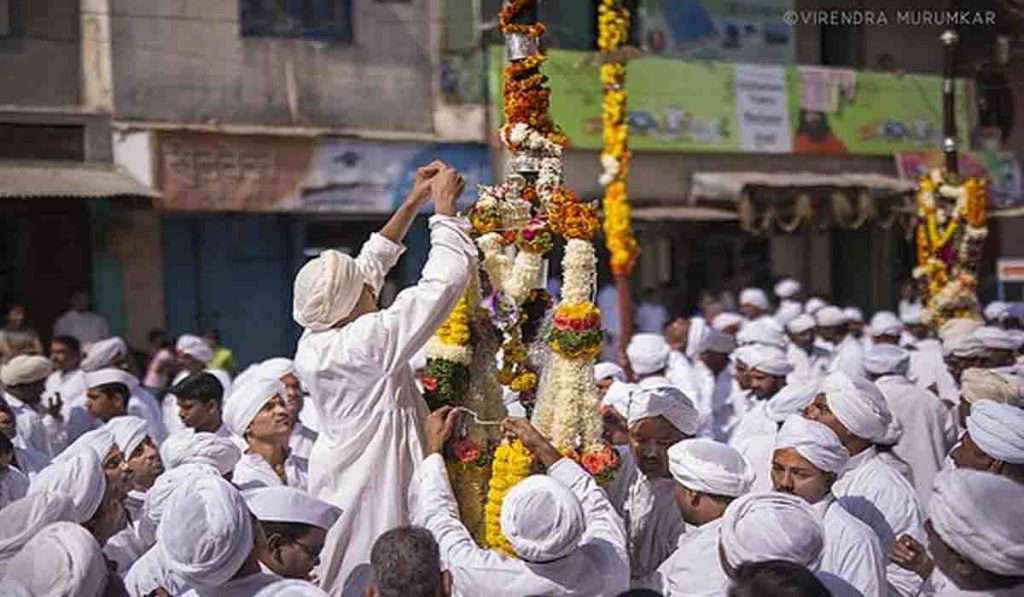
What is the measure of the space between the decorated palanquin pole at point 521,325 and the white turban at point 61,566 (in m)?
1.63

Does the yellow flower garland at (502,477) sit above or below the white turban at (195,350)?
above

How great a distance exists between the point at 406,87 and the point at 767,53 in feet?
17.9

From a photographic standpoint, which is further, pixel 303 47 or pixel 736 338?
pixel 303 47

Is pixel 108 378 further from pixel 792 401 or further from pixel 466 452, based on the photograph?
pixel 792 401

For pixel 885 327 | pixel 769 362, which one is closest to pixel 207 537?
pixel 769 362

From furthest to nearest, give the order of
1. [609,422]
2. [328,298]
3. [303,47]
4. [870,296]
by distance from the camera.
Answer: [870,296]
[303,47]
[609,422]
[328,298]

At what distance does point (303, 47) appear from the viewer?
49.7 feet

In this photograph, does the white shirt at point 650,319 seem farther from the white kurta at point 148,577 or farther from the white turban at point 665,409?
the white kurta at point 148,577

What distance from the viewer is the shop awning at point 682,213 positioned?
16.8 meters

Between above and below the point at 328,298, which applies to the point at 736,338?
below

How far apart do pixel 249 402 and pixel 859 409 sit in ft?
8.30

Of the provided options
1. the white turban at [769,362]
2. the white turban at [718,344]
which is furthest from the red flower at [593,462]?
the white turban at [718,344]

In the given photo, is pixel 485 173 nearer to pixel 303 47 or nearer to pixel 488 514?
pixel 303 47

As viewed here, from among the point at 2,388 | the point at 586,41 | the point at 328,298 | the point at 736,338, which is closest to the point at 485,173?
the point at 586,41
